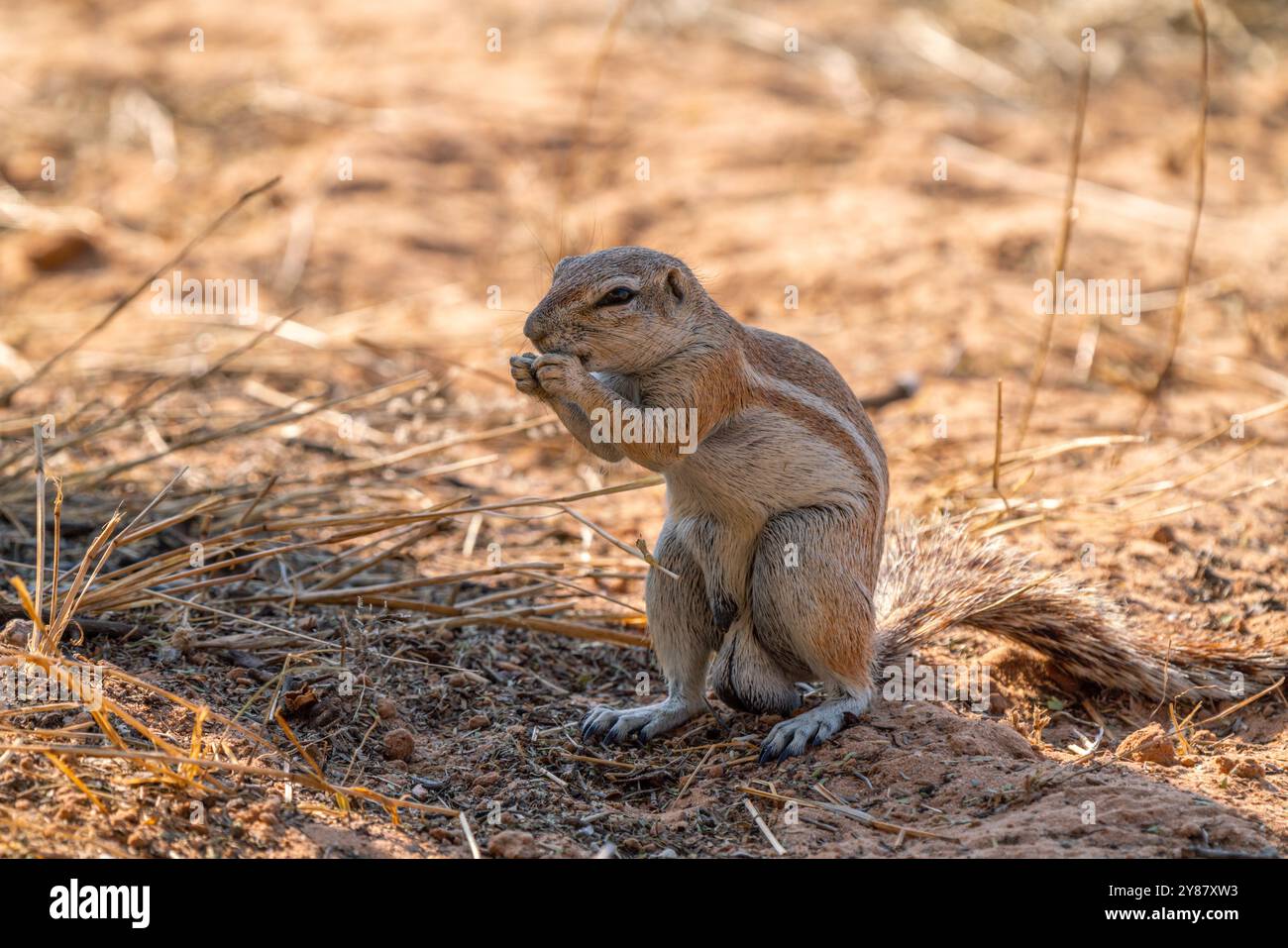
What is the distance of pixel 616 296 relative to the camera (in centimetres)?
387

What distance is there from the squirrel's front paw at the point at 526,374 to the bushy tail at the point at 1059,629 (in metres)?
1.56

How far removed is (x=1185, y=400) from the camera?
736 centimetres

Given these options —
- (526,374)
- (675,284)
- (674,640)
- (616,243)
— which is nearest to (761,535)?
(674,640)

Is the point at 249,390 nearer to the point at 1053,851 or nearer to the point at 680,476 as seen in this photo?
the point at 680,476

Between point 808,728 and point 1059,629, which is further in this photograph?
point 1059,629

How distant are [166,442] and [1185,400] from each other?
5461 millimetres

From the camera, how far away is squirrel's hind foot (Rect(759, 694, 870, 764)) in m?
4.11

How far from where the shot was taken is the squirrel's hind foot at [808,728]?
4.11 metres

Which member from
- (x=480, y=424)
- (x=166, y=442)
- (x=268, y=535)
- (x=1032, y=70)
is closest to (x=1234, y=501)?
(x=480, y=424)

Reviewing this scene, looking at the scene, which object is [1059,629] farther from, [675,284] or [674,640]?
[675,284]

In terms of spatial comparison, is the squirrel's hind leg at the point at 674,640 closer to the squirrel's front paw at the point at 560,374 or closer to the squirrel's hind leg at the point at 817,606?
the squirrel's hind leg at the point at 817,606

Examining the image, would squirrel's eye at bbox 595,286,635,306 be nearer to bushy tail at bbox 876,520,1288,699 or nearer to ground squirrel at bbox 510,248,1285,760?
ground squirrel at bbox 510,248,1285,760

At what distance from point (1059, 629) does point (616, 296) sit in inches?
77.6

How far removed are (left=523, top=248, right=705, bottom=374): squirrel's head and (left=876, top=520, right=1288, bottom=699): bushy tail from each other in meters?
1.36
